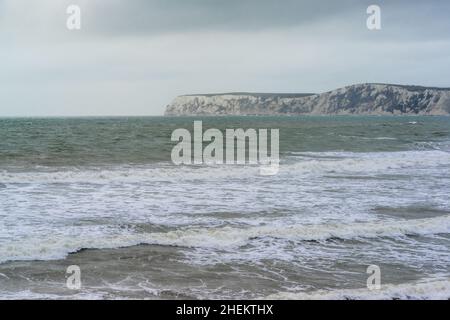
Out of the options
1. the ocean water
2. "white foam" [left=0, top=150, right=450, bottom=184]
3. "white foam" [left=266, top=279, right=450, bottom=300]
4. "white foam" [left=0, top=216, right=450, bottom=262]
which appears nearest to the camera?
"white foam" [left=266, top=279, right=450, bottom=300]

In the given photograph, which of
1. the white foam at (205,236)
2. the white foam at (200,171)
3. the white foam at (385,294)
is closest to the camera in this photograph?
the white foam at (385,294)

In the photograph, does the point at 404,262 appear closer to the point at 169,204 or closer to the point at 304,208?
the point at 304,208

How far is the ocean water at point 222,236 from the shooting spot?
24.1 ft

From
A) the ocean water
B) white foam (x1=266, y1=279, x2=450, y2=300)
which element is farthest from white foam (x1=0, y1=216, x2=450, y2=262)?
white foam (x1=266, y1=279, x2=450, y2=300)

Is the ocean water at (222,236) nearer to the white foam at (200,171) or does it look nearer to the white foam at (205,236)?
the white foam at (205,236)

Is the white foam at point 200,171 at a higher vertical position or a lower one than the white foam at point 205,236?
higher

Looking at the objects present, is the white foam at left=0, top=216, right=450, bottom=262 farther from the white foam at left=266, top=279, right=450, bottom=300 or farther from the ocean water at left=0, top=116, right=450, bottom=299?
the white foam at left=266, top=279, right=450, bottom=300

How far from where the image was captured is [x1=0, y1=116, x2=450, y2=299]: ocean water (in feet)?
24.1

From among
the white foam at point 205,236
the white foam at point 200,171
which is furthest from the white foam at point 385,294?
the white foam at point 200,171

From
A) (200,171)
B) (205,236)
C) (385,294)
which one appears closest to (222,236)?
(205,236)

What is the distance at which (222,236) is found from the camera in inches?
405

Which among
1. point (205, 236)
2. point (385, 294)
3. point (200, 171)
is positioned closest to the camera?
point (385, 294)

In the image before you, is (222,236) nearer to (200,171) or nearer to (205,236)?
(205,236)
